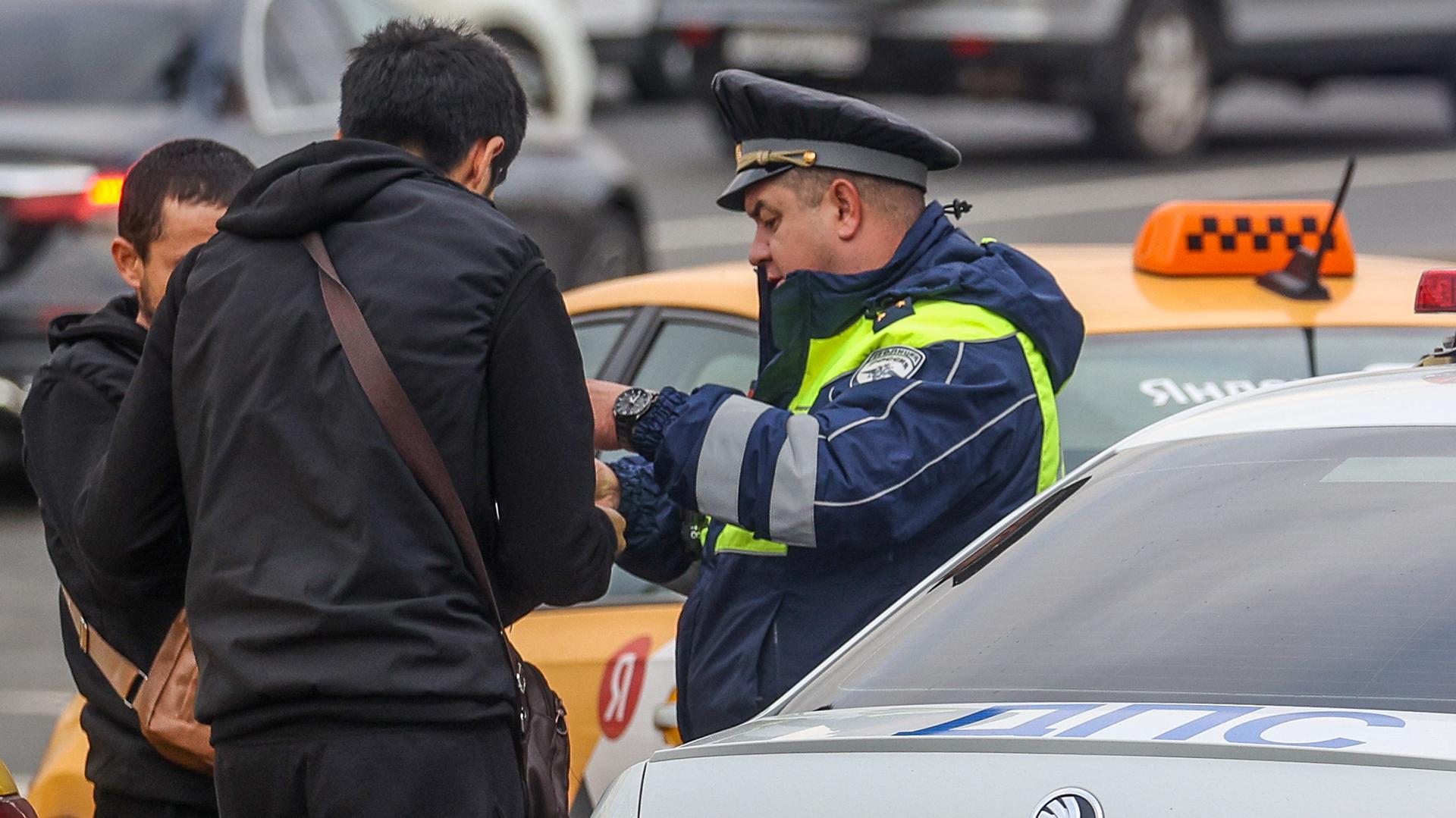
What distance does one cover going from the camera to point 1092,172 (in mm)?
13719

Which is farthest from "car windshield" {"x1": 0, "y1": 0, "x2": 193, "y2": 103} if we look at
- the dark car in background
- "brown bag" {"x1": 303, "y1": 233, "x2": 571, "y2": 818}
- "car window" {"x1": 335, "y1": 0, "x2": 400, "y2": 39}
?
"brown bag" {"x1": 303, "y1": 233, "x2": 571, "y2": 818}

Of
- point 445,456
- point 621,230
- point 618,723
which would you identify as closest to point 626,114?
point 621,230

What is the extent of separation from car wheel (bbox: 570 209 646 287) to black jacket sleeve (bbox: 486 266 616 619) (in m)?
6.37

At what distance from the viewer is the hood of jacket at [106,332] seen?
10.4ft

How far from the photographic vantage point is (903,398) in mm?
3031

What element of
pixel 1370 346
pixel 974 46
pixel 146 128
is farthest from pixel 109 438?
pixel 974 46

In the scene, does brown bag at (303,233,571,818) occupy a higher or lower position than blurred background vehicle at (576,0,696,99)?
lower

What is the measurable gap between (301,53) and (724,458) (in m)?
5.83

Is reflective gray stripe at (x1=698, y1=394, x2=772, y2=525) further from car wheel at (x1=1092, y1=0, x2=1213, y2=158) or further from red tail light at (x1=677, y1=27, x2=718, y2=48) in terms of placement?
red tail light at (x1=677, y1=27, x2=718, y2=48)

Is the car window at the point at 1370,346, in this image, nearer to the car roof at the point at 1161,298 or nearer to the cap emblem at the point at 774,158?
the car roof at the point at 1161,298

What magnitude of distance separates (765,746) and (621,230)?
7.22 metres

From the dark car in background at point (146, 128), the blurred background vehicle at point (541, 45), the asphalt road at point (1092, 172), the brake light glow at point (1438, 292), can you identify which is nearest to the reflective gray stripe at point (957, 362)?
the brake light glow at point (1438, 292)

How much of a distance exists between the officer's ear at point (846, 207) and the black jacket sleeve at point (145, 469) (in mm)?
934

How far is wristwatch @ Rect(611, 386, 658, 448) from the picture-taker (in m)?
3.17
